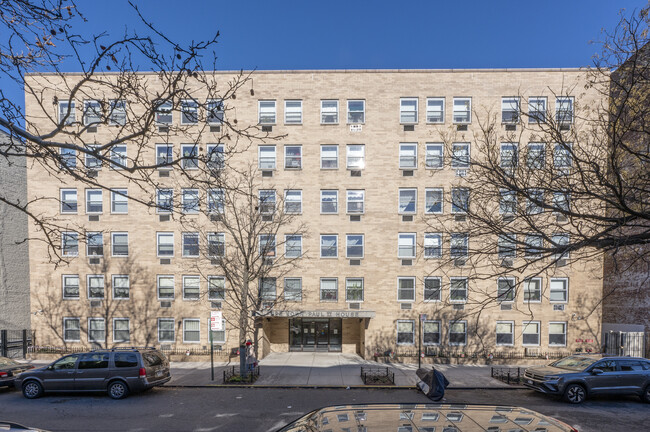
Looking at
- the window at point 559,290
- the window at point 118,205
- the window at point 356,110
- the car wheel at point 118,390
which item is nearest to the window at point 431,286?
the window at point 559,290

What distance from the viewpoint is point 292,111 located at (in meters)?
18.9

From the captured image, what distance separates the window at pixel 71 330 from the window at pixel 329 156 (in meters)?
16.8

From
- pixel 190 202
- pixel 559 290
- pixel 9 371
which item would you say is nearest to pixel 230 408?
pixel 190 202

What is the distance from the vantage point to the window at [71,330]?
1859cm

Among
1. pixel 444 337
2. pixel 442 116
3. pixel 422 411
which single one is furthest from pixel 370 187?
pixel 422 411

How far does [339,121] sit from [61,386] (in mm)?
16807

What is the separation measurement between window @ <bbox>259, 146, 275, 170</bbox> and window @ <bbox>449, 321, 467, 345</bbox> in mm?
13599

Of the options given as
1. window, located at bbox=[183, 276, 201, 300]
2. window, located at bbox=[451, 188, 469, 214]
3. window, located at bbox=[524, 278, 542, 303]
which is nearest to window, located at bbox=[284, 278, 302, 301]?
window, located at bbox=[183, 276, 201, 300]

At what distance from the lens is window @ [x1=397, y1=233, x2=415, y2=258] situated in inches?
725

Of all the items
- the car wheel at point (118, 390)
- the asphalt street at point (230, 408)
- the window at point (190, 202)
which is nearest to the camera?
the window at point (190, 202)

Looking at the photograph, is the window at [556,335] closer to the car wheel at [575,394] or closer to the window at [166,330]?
the car wheel at [575,394]

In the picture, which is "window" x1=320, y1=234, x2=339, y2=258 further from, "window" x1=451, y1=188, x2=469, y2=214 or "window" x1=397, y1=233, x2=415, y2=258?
"window" x1=451, y1=188, x2=469, y2=214

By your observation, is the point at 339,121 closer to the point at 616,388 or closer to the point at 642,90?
the point at 642,90

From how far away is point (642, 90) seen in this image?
7.20 metres
